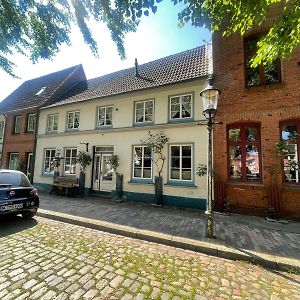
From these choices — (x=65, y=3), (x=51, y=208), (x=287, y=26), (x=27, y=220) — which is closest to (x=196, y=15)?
(x=287, y=26)

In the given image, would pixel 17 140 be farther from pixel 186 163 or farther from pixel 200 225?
pixel 200 225

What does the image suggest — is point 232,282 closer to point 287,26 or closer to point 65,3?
point 287,26

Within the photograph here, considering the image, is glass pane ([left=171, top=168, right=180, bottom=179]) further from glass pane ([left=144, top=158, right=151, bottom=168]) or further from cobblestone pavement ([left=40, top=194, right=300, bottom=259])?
cobblestone pavement ([left=40, top=194, right=300, bottom=259])

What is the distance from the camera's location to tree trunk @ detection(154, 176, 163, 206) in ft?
32.0

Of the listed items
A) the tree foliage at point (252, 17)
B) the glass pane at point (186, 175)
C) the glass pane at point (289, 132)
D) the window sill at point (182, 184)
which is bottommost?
the window sill at point (182, 184)

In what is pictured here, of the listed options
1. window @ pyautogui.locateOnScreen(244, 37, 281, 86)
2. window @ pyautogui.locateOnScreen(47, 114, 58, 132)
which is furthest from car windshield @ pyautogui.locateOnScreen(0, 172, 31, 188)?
window @ pyautogui.locateOnScreen(244, 37, 281, 86)

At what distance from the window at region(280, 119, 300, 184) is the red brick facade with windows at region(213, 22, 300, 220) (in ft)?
0.99

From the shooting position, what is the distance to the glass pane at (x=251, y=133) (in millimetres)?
8391

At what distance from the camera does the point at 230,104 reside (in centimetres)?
865

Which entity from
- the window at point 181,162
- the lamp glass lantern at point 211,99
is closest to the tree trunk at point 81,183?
the window at point 181,162

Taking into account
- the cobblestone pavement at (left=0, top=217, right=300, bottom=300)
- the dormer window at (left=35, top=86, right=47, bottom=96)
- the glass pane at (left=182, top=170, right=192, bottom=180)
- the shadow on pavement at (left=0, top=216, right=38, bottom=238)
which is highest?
the dormer window at (left=35, top=86, right=47, bottom=96)

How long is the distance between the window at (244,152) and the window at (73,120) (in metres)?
9.50

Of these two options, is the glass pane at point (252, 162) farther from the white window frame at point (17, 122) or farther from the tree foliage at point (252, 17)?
the white window frame at point (17, 122)

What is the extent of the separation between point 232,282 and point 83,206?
7.15 m
